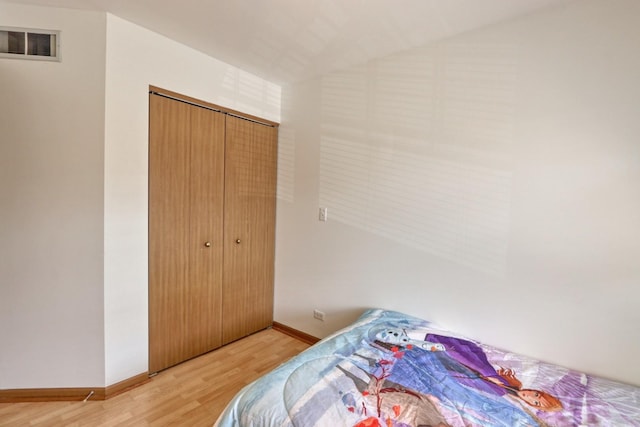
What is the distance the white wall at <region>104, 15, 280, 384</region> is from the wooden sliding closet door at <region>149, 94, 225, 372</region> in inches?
2.7

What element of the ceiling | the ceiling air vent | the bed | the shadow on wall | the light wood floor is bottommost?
the light wood floor

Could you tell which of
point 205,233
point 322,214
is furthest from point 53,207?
point 322,214

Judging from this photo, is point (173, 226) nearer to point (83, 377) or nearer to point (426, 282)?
point (83, 377)

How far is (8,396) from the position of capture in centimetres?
178

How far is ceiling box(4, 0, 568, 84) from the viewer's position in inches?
63.2

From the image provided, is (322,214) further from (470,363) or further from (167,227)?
(470,363)

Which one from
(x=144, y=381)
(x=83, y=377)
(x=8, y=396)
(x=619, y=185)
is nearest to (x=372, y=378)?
(x=619, y=185)

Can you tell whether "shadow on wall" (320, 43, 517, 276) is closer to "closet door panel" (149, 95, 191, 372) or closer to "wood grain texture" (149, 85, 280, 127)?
"wood grain texture" (149, 85, 280, 127)

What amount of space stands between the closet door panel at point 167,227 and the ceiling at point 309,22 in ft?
1.70

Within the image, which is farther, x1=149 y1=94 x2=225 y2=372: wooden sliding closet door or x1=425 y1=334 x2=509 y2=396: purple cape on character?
x1=149 y1=94 x2=225 y2=372: wooden sliding closet door

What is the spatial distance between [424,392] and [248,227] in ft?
6.44

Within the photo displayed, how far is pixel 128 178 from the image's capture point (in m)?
1.91

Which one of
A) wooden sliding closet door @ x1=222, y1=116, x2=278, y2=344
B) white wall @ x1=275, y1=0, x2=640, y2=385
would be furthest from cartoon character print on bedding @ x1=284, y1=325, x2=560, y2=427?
wooden sliding closet door @ x1=222, y1=116, x2=278, y2=344

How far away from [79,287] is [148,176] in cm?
83
